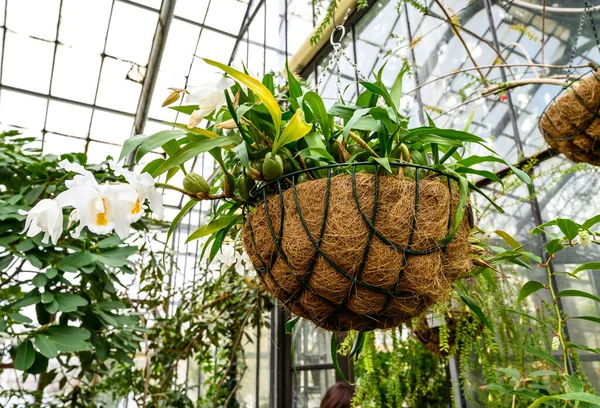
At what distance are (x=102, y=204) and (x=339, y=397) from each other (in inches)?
77.1

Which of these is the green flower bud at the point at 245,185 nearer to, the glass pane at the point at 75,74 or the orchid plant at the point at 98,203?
the orchid plant at the point at 98,203

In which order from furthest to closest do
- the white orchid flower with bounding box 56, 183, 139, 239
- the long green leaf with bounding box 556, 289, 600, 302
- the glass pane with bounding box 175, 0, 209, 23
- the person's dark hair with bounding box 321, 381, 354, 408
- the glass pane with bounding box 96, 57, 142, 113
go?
the glass pane with bounding box 96, 57, 142, 113, the glass pane with bounding box 175, 0, 209, 23, the person's dark hair with bounding box 321, 381, 354, 408, the long green leaf with bounding box 556, 289, 600, 302, the white orchid flower with bounding box 56, 183, 139, 239

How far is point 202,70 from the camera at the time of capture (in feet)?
21.6

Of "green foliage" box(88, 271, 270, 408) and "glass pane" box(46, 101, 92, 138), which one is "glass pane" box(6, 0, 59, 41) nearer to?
"glass pane" box(46, 101, 92, 138)

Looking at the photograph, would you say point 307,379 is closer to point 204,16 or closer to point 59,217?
point 59,217

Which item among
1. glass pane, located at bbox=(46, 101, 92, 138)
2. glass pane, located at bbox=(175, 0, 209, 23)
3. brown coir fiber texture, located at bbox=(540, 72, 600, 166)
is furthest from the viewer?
glass pane, located at bbox=(46, 101, 92, 138)

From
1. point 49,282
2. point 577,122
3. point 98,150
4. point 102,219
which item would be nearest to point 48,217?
point 102,219

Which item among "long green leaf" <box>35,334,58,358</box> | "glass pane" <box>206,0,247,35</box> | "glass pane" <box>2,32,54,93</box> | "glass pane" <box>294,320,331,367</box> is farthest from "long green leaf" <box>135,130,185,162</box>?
"glass pane" <box>2,32,54,93</box>

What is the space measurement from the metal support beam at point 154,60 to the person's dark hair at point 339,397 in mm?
3688

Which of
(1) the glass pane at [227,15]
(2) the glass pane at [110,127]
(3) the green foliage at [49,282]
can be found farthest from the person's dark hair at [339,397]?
(2) the glass pane at [110,127]

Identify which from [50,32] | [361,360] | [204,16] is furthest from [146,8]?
[361,360]

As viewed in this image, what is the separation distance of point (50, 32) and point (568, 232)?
7.56 m

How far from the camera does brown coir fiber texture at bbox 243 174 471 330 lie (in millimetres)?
683

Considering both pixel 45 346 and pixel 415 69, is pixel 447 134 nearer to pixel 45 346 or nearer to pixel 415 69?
pixel 45 346
